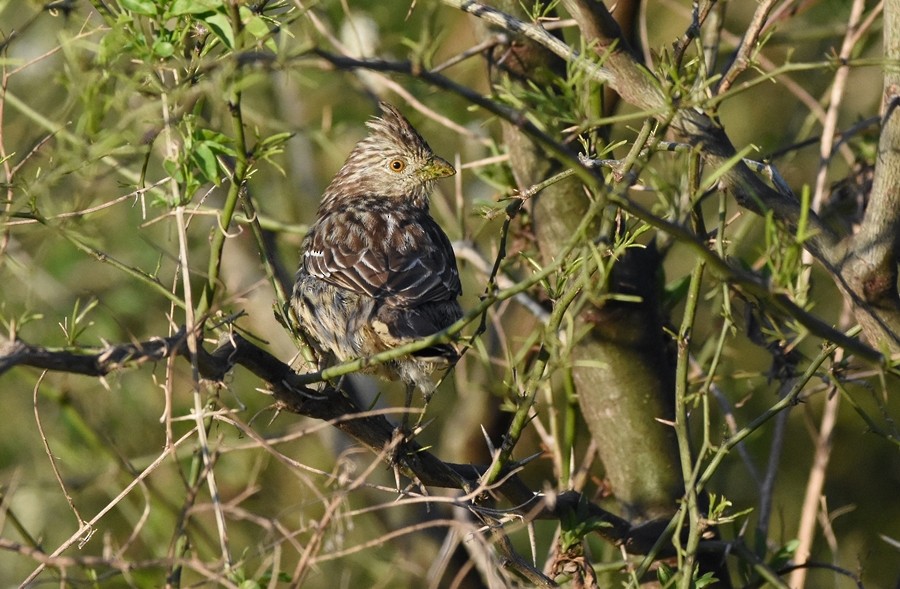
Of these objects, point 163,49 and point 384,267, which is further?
point 384,267

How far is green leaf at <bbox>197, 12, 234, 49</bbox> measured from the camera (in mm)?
2736

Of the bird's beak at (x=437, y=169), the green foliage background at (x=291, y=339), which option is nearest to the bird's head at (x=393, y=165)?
the bird's beak at (x=437, y=169)

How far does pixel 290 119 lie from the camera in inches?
329

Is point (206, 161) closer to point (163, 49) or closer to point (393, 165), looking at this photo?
point (163, 49)

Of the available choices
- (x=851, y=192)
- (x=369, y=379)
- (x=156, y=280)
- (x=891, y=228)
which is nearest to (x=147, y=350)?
(x=156, y=280)

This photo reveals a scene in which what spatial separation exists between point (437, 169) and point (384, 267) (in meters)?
1.38

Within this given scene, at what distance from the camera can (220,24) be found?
274cm

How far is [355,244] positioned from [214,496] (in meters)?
2.51

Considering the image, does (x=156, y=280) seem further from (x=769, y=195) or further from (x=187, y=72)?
(x=769, y=195)

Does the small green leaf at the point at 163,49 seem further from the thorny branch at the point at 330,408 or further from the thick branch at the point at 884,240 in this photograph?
the thick branch at the point at 884,240

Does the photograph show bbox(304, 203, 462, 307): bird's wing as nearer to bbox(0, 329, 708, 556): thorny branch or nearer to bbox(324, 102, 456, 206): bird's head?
bbox(324, 102, 456, 206): bird's head

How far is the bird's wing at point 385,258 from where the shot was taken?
4.77m

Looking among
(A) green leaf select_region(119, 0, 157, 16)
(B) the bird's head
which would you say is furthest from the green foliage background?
(A) green leaf select_region(119, 0, 157, 16)

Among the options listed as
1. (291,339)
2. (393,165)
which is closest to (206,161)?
(291,339)
